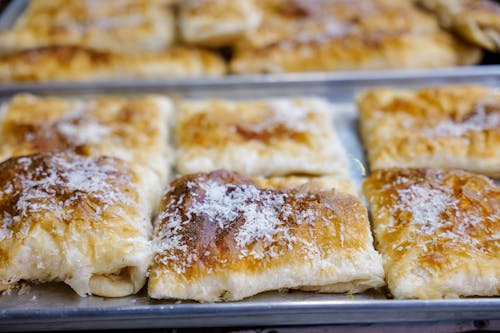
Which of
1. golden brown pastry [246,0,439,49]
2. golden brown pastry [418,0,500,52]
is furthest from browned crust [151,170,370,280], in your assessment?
golden brown pastry [418,0,500,52]

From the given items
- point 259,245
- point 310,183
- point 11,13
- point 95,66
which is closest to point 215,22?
point 95,66

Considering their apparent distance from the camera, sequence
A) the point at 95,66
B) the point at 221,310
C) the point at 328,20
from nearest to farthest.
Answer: the point at 221,310, the point at 95,66, the point at 328,20

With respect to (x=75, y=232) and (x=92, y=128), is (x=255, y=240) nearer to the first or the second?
(x=75, y=232)

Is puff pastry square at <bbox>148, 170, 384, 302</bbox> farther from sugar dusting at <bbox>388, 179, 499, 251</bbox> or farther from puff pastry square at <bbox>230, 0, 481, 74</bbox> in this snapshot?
puff pastry square at <bbox>230, 0, 481, 74</bbox>

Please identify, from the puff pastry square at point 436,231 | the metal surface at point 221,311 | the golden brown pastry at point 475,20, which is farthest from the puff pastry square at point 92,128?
the golden brown pastry at point 475,20

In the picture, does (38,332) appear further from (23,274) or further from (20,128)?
(20,128)

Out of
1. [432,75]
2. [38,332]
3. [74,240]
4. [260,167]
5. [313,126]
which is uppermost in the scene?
[432,75]

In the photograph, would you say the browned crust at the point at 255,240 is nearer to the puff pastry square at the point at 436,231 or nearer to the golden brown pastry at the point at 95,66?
the puff pastry square at the point at 436,231

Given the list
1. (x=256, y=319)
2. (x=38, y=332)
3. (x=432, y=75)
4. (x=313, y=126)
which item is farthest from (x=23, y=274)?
(x=432, y=75)
